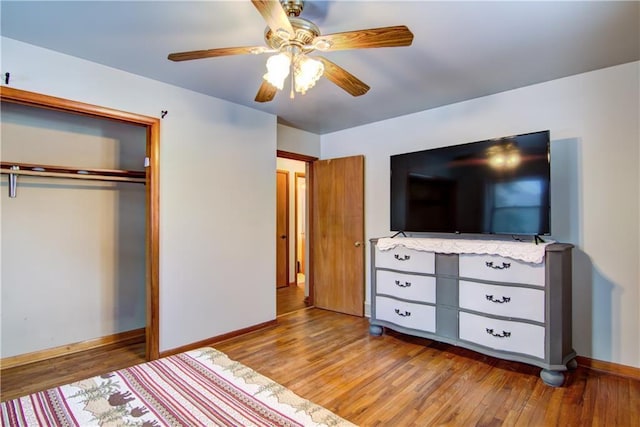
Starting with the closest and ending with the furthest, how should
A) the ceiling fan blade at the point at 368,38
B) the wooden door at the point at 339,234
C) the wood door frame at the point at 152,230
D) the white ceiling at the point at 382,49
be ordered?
the ceiling fan blade at the point at 368,38, the white ceiling at the point at 382,49, the wood door frame at the point at 152,230, the wooden door at the point at 339,234

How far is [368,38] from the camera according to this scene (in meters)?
1.57

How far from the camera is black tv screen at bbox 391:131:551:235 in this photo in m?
2.56

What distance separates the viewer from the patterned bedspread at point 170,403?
114cm

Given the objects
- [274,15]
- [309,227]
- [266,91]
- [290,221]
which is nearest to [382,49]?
[266,91]

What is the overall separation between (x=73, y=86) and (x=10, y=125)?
920 mm

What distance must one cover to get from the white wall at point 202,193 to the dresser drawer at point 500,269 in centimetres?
207

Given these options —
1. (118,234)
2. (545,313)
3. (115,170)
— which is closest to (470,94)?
(545,313)

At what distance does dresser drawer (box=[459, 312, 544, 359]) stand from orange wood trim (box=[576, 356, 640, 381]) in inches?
25.4

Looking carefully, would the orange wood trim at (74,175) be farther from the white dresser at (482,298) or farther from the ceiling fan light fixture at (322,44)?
the white dresser at (482,298)

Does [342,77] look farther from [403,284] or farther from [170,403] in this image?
[403,284]

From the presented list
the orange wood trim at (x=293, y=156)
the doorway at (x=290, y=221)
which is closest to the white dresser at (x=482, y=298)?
the orange wood trim at (x=293, y=156)

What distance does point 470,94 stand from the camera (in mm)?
3117

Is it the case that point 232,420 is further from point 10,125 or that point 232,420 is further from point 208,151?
point 10,125

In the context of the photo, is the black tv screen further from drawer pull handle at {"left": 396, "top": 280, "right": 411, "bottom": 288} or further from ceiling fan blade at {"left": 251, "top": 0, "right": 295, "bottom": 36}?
ceiling fan blade at {"left": 251, "top": 0, "right": 295, "bottom": 36}
